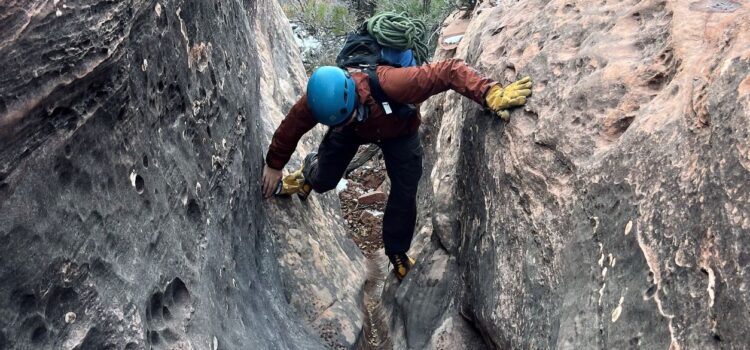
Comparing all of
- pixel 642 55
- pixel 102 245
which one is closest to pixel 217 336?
pixel 102 245

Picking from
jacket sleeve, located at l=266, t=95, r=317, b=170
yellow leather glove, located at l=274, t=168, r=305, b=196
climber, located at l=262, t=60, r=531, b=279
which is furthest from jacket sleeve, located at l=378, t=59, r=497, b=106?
yellow leather glove, located at l=274, t=168, r=305, b=196

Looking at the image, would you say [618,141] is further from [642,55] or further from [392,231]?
[392,231]

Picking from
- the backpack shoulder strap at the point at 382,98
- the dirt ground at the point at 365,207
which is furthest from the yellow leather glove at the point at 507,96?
the dirt ground at the point at 365,207

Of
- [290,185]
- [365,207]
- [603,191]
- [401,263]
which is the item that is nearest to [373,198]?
[365,207]

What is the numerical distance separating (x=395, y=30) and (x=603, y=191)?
2166mm

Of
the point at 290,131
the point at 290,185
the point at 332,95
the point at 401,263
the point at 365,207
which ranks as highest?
the point at 332,95

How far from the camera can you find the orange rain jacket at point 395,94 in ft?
15.0

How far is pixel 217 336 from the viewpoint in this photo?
380 cm

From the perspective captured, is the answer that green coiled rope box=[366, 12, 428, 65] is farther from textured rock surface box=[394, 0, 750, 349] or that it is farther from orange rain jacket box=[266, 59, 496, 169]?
textured rock surface box=[394, 0, 750, 349]

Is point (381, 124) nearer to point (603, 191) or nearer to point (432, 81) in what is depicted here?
point (432, 81)

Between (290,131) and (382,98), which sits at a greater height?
(382,98)

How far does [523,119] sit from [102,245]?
2.52 m

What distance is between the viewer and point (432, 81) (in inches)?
183

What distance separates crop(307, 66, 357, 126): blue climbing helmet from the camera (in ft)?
15.2
